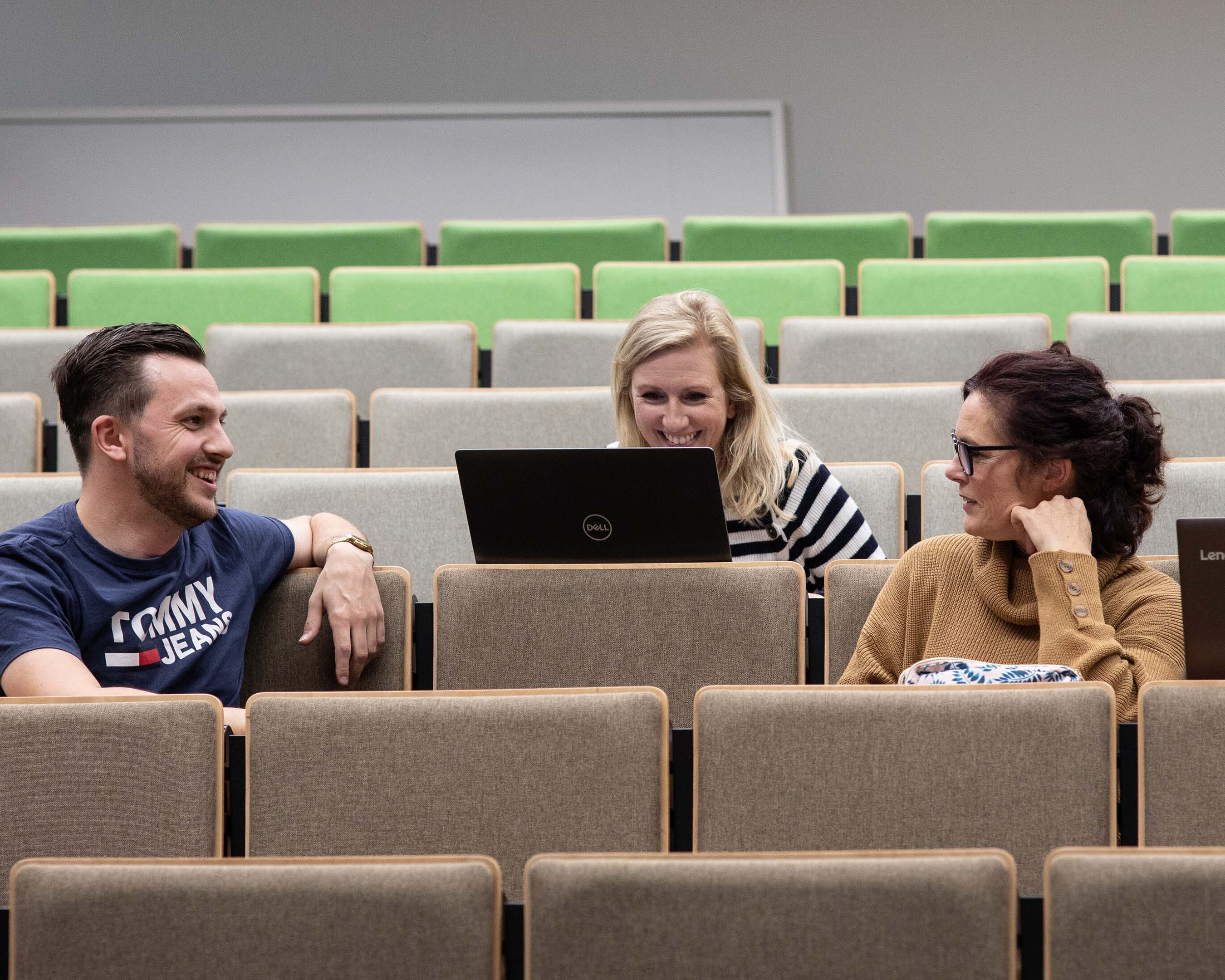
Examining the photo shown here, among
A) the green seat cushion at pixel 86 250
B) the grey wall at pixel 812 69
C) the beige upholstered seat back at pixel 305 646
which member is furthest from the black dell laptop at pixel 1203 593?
the grey wall at pixel 812 69

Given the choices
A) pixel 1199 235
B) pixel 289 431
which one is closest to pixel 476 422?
pixel 289 431

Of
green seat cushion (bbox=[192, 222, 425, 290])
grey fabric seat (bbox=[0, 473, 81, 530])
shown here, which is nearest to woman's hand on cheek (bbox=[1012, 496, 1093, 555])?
grey fabric seat (bbox=[0, 473, 81, 530])

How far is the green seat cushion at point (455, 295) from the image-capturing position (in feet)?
4.24

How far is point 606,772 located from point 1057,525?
9.6 inches

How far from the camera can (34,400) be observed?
3.21 ft

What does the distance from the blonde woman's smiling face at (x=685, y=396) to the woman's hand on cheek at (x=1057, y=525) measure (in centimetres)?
23

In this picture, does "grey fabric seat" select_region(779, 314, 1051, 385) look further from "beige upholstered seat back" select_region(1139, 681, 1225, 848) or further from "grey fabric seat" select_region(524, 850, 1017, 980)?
"grey fabric seat" select_region(524, 850, 1017, 980)

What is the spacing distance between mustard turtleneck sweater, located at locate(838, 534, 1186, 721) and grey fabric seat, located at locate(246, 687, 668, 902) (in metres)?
0.15

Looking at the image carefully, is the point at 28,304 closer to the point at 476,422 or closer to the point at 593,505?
the point at 476,422

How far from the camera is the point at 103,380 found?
0.68 m

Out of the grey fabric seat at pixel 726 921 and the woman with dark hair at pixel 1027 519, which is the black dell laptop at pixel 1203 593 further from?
the grey fabric seat at pixel 726 921

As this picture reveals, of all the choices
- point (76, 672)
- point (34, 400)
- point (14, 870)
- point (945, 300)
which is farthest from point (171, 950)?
point (945, 300)

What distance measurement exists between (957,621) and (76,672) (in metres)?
0.40

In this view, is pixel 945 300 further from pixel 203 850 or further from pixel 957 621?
pixel 203 850
